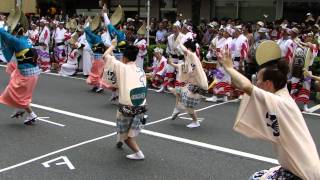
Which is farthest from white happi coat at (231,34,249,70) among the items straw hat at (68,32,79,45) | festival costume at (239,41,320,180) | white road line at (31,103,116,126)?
festival costume at (239,41,320,180)

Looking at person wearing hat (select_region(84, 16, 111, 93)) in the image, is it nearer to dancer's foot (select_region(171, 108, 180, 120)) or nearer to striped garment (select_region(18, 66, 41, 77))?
dancer's foot (select_region(171, 108, 180, 120))

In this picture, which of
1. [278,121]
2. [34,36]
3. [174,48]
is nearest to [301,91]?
[174,48]

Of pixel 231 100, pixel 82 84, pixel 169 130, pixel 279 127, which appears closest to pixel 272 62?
pixel 279 127

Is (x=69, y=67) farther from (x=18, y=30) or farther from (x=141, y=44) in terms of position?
(x=18, y=30)

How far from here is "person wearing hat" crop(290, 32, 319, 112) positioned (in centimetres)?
1064

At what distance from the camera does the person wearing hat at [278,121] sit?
10.5ft

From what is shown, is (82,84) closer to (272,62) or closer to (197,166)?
(197,166)

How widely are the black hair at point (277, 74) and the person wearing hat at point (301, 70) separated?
7.59 m

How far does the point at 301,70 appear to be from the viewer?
10.8 m

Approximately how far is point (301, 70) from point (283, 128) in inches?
310

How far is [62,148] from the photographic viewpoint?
23.0 feet

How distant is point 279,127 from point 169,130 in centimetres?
510

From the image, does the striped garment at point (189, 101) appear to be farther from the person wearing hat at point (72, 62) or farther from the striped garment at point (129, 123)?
the person wearing hat at point (72, 62)

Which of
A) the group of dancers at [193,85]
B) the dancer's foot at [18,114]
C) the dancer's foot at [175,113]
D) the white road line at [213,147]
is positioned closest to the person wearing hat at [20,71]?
the group of dancers at [193,85]
